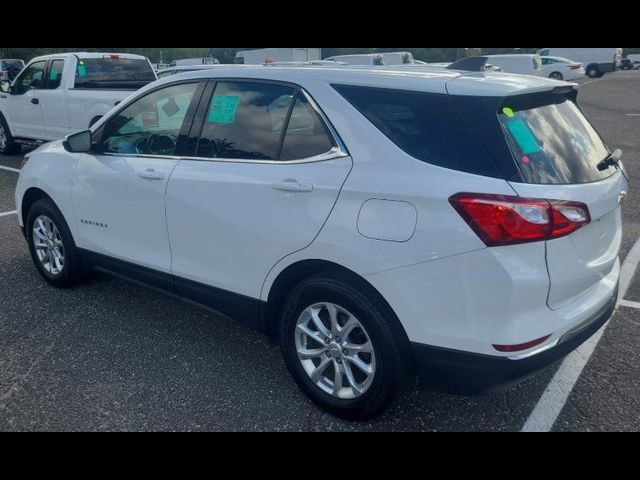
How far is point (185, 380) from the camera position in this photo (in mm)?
3359

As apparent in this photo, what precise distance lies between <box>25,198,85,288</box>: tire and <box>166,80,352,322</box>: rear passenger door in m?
1.29

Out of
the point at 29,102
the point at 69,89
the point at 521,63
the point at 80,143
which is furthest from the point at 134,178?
the point at 521,63

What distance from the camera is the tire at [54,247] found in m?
4.38

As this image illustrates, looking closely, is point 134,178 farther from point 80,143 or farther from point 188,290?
point 188,290

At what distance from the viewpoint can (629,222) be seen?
20.6 ft

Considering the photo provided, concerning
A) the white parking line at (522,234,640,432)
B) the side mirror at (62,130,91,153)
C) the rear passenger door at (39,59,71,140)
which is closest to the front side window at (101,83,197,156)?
the side mirror at (62,130,91,153)

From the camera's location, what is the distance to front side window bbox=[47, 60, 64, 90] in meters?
9.49

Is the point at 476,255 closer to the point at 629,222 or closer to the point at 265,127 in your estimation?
the point at 265,127

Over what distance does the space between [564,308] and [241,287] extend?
5.48ft

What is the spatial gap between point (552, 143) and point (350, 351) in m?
1.37

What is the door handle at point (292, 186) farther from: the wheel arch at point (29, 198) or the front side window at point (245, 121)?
the wheel arch at point (29, 198)

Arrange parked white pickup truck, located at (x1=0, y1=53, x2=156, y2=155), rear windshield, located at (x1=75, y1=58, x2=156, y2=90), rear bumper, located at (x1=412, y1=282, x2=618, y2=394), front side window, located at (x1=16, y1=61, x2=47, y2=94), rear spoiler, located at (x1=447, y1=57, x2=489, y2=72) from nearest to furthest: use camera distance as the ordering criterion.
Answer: rear bumper, located at (x1=412, y1=282, x2=618, y2=394) → rear spoiler, located at (x1=447, y1=57, x2=489, y2=72) → parked white pickup truck, located at (x1=0, y1=53, x2=156, y2=155) → rear windshield, located at (x1=75, y1=58, x2=156, y2=90) → front side window, located at (x1=16, y1=61, x2=47, y2=94)

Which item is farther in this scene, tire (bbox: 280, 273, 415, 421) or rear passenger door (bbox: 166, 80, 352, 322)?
rear passenger door (bbox: 166, 80, 352, 322)

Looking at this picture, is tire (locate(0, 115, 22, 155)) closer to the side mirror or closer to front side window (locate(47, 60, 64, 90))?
front side window (locate(47, 60, 64, 90))
